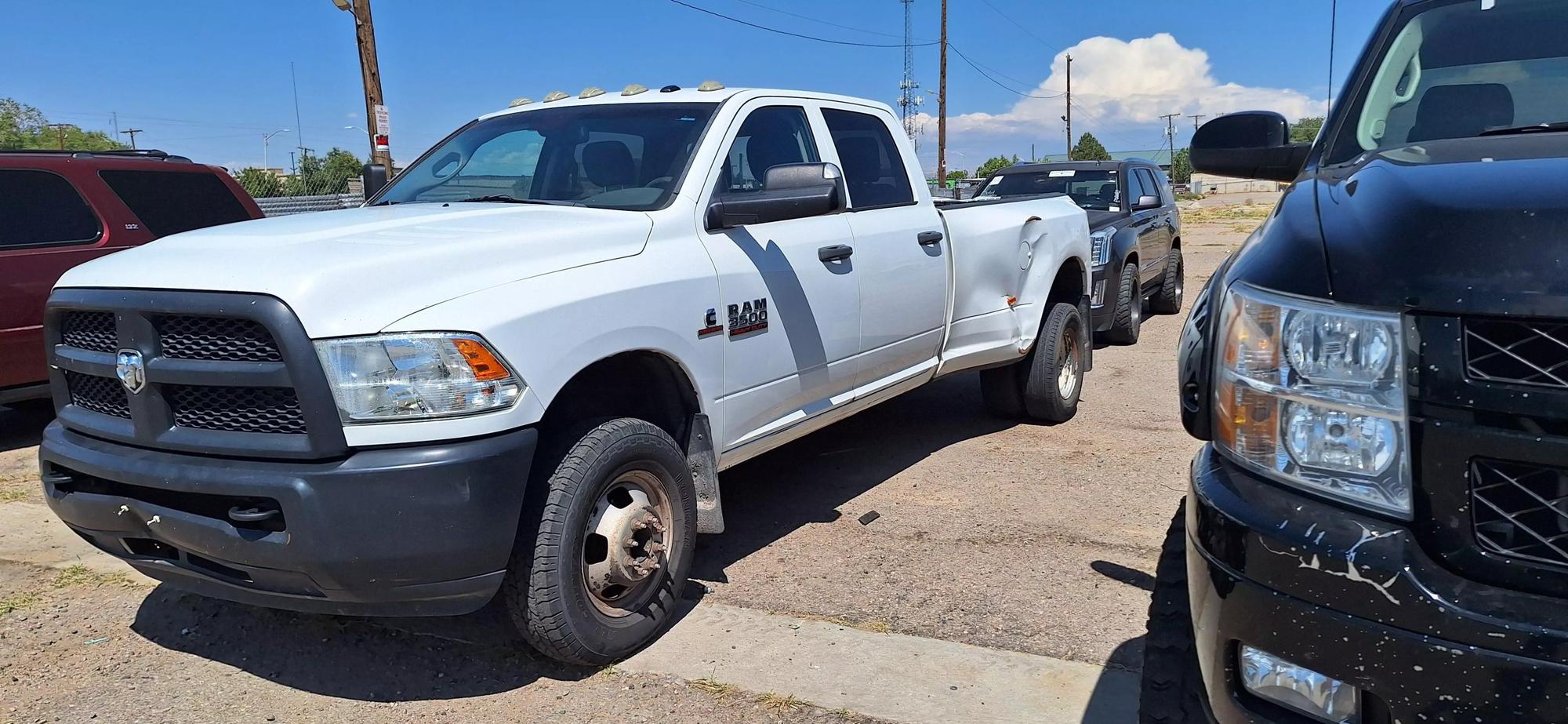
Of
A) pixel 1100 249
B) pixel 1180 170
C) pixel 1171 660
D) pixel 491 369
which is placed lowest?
pixel 1171 660

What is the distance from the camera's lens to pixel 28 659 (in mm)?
3520

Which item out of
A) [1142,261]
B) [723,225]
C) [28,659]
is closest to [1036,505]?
[723,225]

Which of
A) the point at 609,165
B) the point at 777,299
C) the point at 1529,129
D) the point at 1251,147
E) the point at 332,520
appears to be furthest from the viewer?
the point at 609,165

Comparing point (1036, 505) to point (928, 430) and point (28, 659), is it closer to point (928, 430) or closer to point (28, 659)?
point (928, 430)

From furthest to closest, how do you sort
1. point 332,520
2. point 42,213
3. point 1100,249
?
point 1100,249 → point 42,213 → point 332,520

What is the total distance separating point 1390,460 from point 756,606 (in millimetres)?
2565

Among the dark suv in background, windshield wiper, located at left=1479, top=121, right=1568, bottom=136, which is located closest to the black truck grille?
windshield wiper, located at left=1479, top=121, right=1568, bottom=136

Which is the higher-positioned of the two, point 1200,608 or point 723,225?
point 723,225

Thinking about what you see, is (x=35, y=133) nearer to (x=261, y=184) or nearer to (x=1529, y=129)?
(x=261, y=184)

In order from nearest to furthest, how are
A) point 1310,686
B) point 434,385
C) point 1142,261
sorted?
point 1310,686 < point 434,385 < point 1142,261

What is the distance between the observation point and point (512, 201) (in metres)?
4.26

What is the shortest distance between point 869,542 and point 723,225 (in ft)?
5.07

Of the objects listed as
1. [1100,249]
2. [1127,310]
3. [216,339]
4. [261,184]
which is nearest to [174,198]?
[216,339]

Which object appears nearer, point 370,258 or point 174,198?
point 370,258
